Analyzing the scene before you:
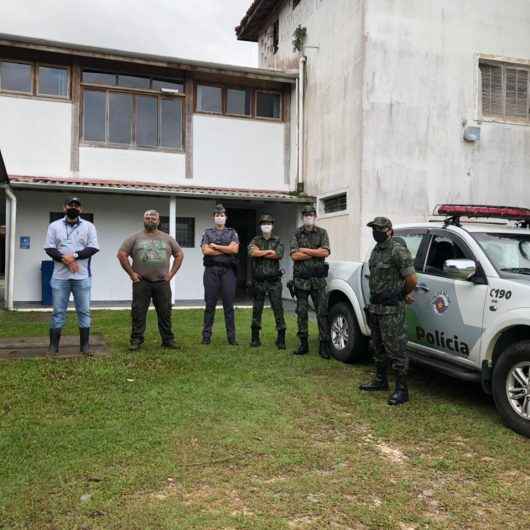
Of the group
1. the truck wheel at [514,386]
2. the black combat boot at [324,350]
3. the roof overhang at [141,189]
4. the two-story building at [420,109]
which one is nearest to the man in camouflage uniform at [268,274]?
the black combat boot at [324,350]

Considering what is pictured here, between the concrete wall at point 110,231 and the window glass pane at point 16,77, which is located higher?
the window glass pane at point 16,77

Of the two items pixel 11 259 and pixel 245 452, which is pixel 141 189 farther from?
pixel 245 452

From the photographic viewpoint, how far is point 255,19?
58.7ft

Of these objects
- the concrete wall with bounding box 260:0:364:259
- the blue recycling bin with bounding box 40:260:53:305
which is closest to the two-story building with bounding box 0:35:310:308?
the blue recycling bin with bounding box 40:260:53:305

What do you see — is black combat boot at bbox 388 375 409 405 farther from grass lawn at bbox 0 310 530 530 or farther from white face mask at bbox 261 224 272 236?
white face mask at bbox 261 224 272 236

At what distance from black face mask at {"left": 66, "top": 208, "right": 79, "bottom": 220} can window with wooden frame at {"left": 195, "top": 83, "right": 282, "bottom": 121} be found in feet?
27.4

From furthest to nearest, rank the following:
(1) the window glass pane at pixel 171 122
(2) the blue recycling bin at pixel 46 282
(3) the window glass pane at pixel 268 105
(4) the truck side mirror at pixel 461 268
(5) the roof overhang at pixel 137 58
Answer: (3) the window glass pane at pixel 268 105, (1) the window glass pane at pixel 171 122, (2) the blue recycling bin at pixel 46 282, (5) the roof overhang at pixel 137 58, (4) the truck side mirror at pixel 461 268

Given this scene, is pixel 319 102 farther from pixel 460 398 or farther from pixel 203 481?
pixel 203 481

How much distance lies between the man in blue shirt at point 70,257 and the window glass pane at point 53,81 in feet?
26.1

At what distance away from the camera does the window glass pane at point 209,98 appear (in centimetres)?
1424

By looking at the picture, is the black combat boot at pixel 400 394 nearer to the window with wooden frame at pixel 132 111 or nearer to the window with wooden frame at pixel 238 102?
the window with wooden frame at pixel 132 111

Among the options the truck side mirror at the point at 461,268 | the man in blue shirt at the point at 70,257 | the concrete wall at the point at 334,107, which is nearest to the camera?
the truck side mirror at the point at 461,268

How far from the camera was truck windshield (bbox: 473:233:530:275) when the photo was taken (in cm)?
476

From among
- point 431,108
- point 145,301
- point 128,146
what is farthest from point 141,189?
point 431,108
